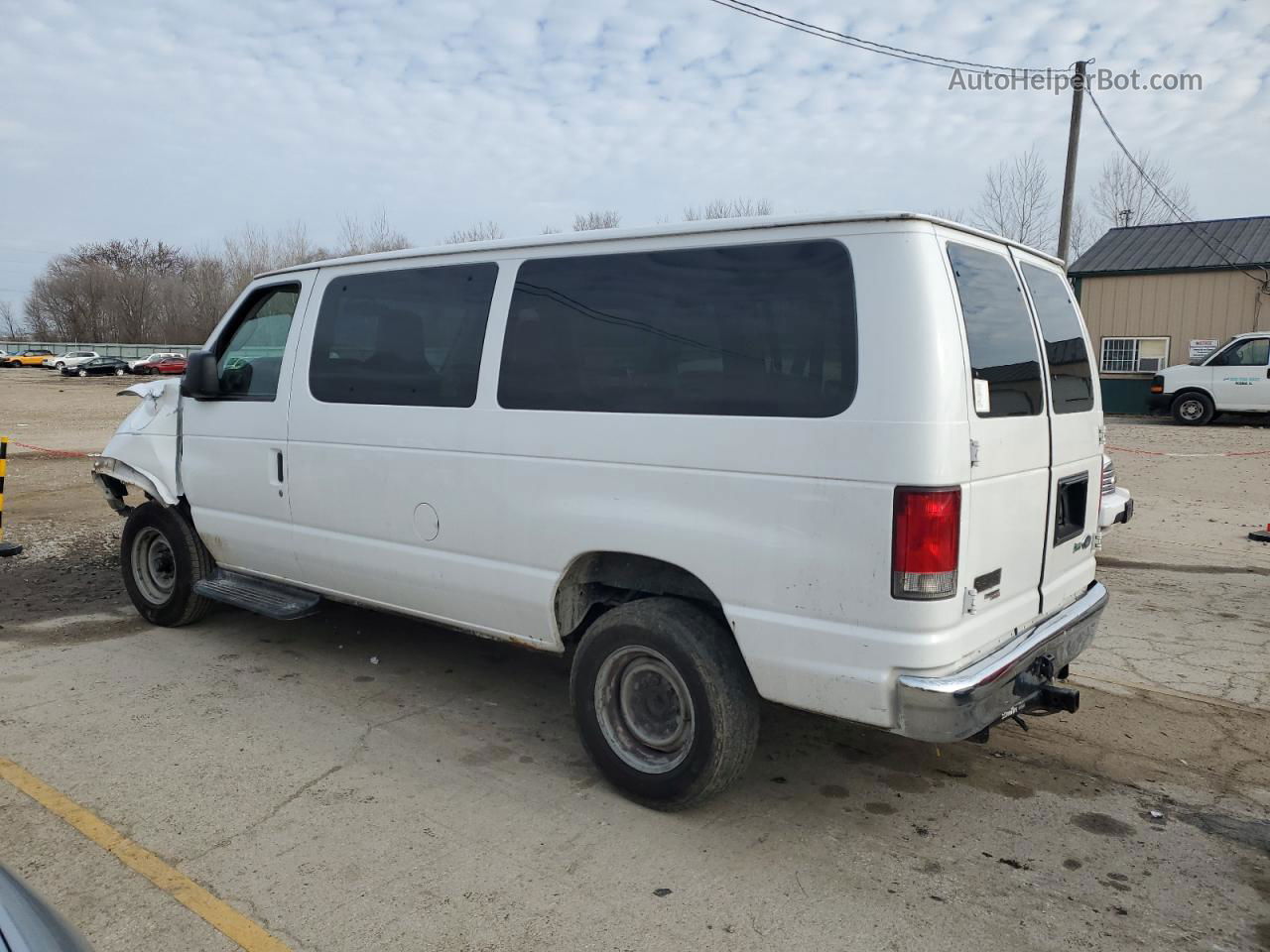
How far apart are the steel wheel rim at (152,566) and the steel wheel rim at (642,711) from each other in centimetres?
355

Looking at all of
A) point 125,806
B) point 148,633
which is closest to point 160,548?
point 148,633

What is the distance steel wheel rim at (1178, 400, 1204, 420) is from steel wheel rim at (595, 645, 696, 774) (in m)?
20.5

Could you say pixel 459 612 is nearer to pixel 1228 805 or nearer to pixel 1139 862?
pixel 1139 862

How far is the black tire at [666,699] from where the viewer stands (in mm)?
3492

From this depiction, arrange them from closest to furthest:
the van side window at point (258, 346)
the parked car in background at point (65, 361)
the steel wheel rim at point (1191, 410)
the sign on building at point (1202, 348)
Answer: the van side window at point (258, 346) → the steel wheel rim at point (1191, 410) → the sign on building at point (1202, 348) → the parked car in background at point (65, 361)

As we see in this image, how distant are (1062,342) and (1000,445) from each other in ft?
3.31

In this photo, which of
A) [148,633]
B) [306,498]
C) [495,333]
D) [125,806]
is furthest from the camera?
[148,633]

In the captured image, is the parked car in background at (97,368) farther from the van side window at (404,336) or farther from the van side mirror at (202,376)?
the van side window at (404,336)

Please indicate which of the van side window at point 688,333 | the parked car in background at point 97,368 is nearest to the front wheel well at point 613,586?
the van side window at point 688,333

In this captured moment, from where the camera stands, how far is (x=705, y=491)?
3434 mm

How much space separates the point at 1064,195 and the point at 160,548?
16401 millimetres

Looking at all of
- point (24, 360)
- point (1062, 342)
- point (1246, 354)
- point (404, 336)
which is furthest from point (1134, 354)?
point (24, 360)

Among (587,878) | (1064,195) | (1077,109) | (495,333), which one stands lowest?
(587,878)

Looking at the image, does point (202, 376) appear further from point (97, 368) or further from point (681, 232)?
point (97, 368)
